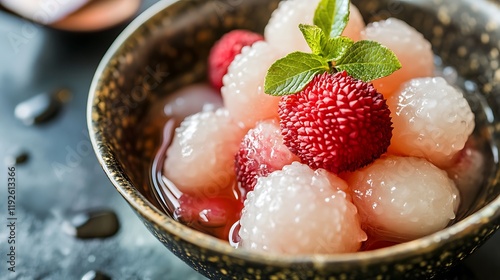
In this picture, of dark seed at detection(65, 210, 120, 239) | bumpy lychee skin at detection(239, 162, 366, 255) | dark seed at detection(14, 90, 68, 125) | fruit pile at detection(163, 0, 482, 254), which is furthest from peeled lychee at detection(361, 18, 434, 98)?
dark seed at detection(14, 90, 68, 125)

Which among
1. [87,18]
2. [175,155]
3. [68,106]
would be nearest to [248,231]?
[175,155]

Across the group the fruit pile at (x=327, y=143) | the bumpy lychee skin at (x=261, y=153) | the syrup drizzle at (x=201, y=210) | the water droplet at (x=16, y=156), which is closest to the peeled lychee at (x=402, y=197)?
the fruit pile at (x=327, y=143)

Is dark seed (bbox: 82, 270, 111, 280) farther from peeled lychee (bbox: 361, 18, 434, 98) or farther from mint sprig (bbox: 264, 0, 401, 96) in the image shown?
peeled lychee (bbox: 361, 18, 434, 98)

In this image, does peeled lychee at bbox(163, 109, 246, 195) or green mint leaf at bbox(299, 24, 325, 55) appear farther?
peeled lychee at bbox(163, 109, 246, 195)

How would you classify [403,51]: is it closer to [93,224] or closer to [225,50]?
[225,50]

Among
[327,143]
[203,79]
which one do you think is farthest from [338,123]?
[203,79]

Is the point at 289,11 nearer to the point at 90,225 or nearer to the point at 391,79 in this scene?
the point at 391,79

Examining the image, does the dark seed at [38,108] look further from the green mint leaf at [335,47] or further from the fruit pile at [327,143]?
the green mint leaf at [335,47]
